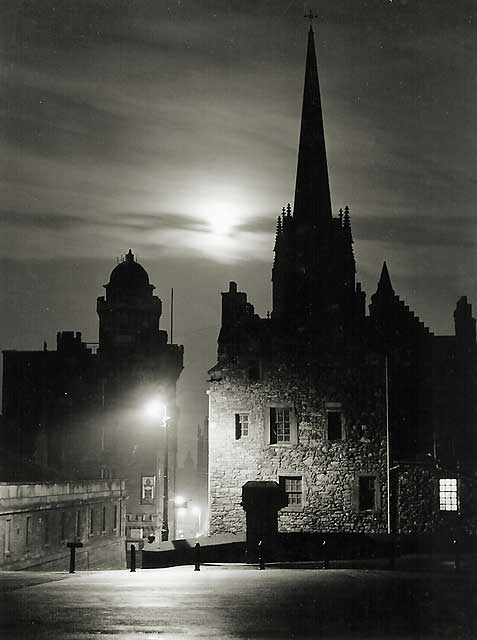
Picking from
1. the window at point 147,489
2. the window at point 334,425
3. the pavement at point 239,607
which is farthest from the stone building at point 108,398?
the pavement at point 239,607

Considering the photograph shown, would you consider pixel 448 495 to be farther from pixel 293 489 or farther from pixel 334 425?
pixel 293 489

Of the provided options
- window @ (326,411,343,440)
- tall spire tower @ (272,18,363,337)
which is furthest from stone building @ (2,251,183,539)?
window @ (326,411,343,440)

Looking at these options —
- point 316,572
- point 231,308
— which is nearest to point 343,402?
point 231,308

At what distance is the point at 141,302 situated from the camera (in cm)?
8175

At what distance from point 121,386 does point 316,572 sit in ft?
186

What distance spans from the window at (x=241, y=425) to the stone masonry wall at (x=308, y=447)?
0.58ft

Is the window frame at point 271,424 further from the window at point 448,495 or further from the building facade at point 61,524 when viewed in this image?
the building facade at point 61,524

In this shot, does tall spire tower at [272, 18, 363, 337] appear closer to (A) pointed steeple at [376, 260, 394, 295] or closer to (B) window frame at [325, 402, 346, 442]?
(A) pointed steeple at [376, 260, 394, 295]

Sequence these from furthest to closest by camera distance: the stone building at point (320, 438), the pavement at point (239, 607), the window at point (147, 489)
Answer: the window at point (147, 489) < the stone building at point (320, 438) < the pavement at point (239, 607)

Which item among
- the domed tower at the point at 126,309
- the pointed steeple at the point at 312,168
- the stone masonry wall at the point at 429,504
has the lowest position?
the stone masonry wall at the point at 429,504

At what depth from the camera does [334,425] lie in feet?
135

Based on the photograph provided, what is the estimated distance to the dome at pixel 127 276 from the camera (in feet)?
266

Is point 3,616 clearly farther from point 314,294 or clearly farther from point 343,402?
point 314,294

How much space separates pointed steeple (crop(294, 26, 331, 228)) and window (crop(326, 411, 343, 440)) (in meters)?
36.3
